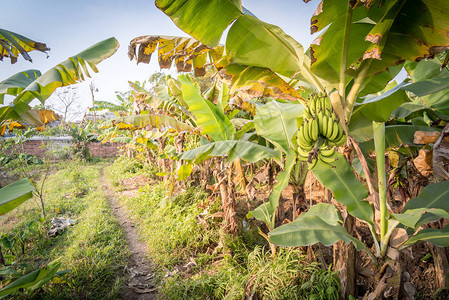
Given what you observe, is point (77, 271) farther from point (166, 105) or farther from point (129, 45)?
point (166, 105)

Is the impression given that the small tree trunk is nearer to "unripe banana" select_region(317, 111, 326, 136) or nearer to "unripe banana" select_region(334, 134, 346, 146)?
"unripe banana" select_region(334, 134, 346, 146)

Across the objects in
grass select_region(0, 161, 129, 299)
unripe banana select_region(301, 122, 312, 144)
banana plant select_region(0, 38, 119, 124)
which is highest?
banana plant select_region(0, 38, 119, 124)

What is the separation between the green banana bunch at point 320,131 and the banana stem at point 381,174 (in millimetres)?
218

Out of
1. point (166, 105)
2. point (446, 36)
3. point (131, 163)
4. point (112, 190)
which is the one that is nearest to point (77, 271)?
point (166, 105)

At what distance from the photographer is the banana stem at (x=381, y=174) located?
1.66m

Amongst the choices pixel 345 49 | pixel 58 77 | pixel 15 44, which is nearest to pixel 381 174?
pixel 345 49

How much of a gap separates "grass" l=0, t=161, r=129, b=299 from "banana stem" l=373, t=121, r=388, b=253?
314 centimetres

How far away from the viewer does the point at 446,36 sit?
1.62 m

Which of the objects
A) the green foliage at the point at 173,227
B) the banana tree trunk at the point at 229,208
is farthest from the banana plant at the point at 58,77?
the green foliage at the point at 173,227

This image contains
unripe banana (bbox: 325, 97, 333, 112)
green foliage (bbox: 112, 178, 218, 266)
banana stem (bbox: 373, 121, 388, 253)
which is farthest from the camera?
green foliage (bbox: 112, 178, 218, 266)

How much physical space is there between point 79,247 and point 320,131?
4285 millimetres

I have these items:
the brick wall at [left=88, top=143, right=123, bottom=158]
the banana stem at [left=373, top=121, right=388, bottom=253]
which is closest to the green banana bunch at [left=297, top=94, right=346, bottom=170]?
the banana stem at [left=373, top=121, right=388, bottom=253]

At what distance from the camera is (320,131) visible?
172 centimetres

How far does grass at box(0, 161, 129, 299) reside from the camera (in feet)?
9.76
